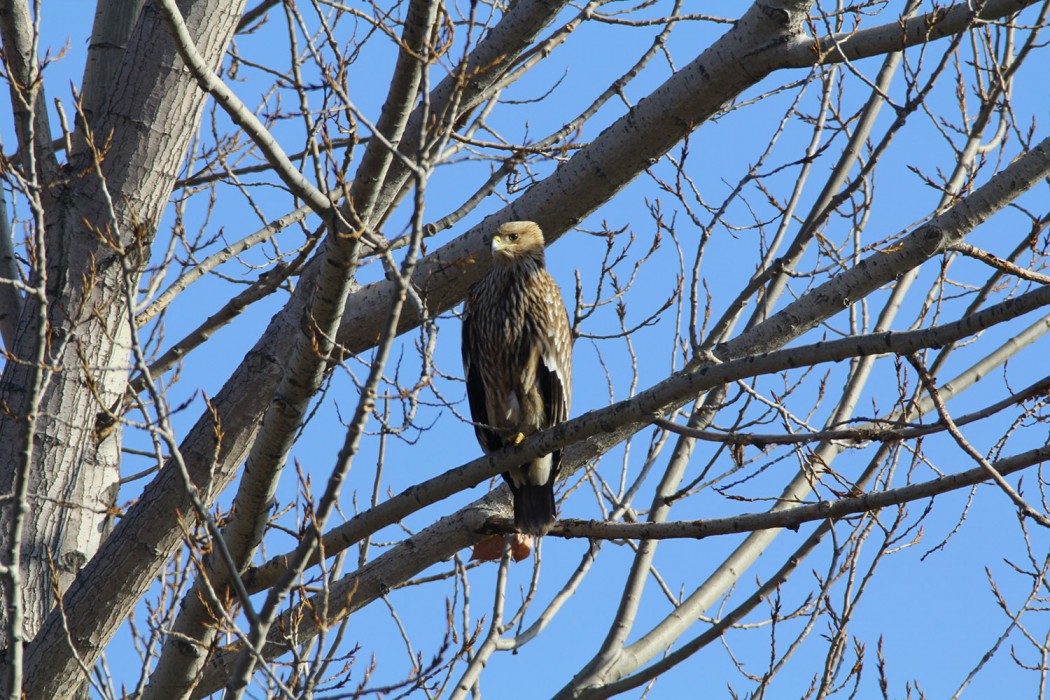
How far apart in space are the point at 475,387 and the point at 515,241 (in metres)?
0.86

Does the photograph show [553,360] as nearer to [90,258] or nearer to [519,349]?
[519,349]

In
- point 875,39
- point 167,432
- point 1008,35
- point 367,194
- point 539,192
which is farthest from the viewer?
point 1008,35

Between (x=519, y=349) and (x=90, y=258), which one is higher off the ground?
(x=519, y=349)

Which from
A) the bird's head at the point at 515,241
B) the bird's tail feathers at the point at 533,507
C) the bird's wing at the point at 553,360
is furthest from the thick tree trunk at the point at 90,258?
the bird's wing at the point at 553,360

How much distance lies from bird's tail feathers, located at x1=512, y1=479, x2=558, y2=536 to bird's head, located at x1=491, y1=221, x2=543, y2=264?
782 millimetres

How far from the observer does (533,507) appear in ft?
12.5

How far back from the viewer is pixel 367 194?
2.83 meters

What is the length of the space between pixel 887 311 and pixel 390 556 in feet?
6.92

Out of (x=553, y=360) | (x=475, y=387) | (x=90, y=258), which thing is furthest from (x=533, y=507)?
(x=90, y=258)

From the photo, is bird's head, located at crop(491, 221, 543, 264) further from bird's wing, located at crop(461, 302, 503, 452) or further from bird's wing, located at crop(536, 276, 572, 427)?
bird's wing, located at crop(461, 302, 503, 452)

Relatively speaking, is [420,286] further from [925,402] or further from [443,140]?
[925,402]

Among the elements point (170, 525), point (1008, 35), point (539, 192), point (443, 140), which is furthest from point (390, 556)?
point (1008, 35)

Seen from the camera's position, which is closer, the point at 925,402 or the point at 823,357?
the point at 823,357

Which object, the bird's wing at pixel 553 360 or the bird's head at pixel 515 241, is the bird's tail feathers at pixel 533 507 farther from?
the bird's head at pixel 515 241
